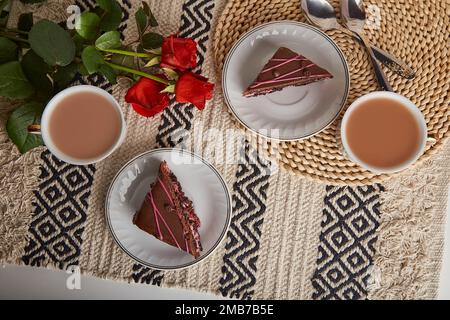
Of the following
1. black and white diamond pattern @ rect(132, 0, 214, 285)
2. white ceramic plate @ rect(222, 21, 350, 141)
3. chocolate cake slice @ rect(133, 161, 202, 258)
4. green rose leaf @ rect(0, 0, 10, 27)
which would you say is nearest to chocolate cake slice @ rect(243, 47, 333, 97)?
white ceramic plate @ rect(222, 21, 350, 141)

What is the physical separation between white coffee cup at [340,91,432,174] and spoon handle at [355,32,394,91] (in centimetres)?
3

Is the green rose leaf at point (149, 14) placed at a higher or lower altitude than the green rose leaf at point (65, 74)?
higher

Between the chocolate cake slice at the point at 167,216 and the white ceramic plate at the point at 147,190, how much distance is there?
0.03 metres

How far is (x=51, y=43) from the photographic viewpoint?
69 cm

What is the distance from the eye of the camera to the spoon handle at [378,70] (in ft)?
2.68

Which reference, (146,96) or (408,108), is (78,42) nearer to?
(146,96)

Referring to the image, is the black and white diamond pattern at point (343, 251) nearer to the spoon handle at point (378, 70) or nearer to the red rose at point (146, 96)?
the spoon handle at point (378, 70)

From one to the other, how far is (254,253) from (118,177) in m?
0.29

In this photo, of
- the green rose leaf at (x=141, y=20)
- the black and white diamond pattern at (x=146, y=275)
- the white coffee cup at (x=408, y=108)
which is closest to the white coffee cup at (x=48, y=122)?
the green rose leaf at (x=141, y=20)

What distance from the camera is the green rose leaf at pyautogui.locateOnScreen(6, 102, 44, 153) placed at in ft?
2.51

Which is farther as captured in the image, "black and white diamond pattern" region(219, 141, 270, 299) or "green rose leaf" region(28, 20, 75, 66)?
"black and white diamond pattern" region(219, 141, 270, 299)

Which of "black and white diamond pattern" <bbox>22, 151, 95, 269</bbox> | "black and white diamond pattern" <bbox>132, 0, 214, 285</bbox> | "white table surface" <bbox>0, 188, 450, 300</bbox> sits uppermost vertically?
"black and white diamond pattern" <bbox>132, 0, 214, 285</bbox>

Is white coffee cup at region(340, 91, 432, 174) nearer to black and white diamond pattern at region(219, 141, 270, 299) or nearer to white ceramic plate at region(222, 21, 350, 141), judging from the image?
white ceramic plate at region(222, 21, 350, 141)

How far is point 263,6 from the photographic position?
2.81 feet
